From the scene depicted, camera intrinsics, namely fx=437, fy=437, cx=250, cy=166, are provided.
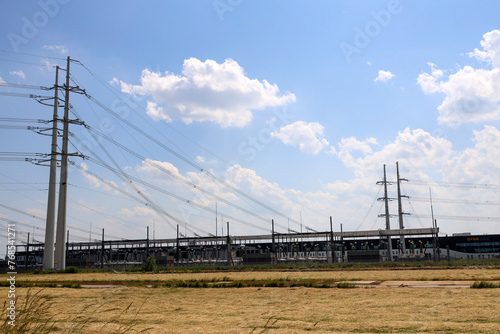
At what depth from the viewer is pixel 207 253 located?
4953 inches

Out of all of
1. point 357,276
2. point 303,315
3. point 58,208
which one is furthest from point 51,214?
point 303,315

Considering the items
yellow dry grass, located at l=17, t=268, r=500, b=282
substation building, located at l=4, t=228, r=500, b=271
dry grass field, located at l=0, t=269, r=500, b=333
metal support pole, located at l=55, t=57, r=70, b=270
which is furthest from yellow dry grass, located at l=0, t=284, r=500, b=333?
substation building, located at l=4, t=228, r=500, b=271

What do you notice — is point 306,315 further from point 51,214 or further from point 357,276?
point 51,214

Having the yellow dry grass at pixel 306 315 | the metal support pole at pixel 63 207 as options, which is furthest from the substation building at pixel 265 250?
the yellow dry grass at pixel 306 315

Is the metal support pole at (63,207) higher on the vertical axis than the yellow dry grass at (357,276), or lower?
higher

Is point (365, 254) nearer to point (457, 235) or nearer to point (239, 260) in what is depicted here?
point (239, 260)

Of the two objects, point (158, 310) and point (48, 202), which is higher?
point (48, 202)

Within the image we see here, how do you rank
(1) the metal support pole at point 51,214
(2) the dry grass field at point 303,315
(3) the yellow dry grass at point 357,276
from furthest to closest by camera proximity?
(1) the metal support pole at point 51,214, (3) the yellow dry grass at point 357,276, (2) the dry grass field at point 303,315

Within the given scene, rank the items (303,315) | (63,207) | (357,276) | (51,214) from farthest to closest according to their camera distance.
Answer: (63,207)
(51,214)
(357,276)
(303,315)

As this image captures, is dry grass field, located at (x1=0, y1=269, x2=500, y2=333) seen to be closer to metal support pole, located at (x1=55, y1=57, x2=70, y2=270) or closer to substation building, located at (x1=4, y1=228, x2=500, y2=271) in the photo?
metal support pole, located at (x1=55, y1=57, x2=70, y2=270)

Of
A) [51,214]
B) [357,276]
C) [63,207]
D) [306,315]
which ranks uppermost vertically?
[63,207]

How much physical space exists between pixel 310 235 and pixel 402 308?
271ft

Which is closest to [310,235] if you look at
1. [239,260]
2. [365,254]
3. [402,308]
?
[365,254]

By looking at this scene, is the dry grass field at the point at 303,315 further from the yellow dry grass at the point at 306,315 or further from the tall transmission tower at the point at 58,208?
the tall transmission tower at the point at 58,208
